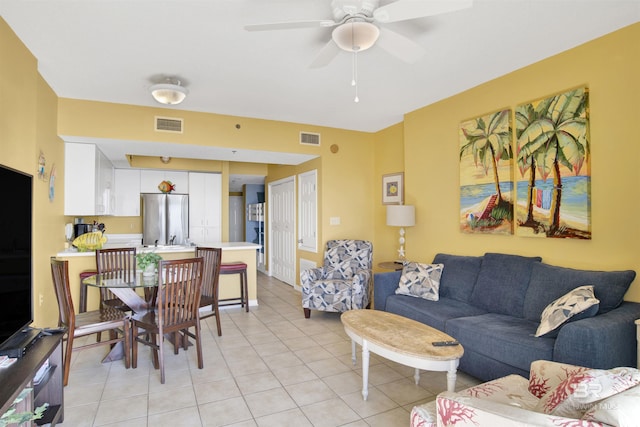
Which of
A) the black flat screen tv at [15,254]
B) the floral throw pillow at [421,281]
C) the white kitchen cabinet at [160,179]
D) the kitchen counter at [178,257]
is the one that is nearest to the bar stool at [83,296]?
the kitchen counter at [178,257]

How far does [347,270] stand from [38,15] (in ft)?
13.0

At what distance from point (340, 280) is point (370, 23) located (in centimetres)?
317

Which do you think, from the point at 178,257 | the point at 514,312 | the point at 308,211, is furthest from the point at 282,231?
the point at 514,312

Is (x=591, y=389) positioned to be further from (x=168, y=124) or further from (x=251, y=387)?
(x=168, y=124)

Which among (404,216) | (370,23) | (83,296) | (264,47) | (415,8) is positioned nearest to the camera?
(415,8)

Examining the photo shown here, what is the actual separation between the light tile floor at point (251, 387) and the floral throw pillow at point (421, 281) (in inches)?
30.6

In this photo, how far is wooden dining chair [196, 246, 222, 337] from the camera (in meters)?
3.74

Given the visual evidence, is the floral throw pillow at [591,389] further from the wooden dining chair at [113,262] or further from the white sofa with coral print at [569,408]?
A: the wooden dining chair at [113,262]

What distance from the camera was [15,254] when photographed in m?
1.83

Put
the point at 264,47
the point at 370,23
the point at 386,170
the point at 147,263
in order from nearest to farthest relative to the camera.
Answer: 1. the point at 370,23
2. the point at 264,47
3. the point at 147,263
4. the point at 386,170

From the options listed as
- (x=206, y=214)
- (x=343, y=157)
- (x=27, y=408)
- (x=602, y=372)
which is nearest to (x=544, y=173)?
(x=602, y=372)

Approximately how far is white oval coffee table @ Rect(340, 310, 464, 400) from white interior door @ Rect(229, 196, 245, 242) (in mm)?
7691

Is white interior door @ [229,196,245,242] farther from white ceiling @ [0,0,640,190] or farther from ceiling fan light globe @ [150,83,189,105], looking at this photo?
ceiling fan light globe @ [150,83,189,105]

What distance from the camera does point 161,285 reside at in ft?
9.16
